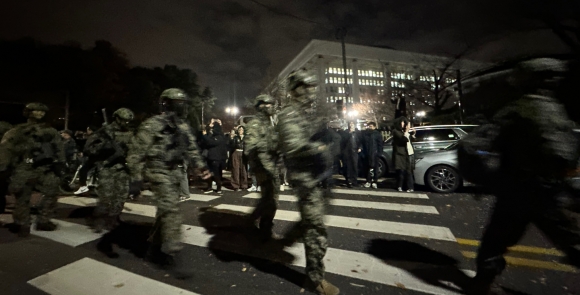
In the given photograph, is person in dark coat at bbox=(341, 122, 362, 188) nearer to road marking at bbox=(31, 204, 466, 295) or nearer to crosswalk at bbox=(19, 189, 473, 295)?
crosswalk at bbox=(19, 189, 473, 295)

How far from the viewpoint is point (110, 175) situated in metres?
5.01

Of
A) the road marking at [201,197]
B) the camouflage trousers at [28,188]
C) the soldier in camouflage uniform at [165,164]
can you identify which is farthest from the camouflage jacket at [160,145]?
the road marking at [201,197]

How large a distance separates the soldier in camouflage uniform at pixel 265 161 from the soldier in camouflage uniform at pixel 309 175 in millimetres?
1097

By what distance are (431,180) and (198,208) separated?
556cm

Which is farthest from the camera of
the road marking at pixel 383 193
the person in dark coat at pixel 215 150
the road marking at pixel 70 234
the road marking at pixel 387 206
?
the person in dark coat at pixel 215 150

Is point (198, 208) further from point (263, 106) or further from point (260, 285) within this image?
point (260, 285)

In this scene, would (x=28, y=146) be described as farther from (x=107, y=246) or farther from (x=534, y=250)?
(x=534, y=250)

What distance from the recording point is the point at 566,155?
7.08 feet

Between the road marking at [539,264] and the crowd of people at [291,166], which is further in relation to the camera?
the road marking at [539,264]

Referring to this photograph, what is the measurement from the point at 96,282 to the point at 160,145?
5.20ft

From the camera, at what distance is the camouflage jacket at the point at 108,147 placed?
498 cm

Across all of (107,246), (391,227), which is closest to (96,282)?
(107,246)

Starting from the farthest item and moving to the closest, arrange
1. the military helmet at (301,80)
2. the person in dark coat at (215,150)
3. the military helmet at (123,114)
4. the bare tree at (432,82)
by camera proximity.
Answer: the bare tree at (432,82)
the person in dark coat at (215,150)
the military helmet at (123,114)
the military helmet at (301,80)

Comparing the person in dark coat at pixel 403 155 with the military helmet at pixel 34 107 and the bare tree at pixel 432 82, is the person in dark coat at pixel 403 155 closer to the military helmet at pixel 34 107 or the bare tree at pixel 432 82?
the military helmet at pixel 34 107
